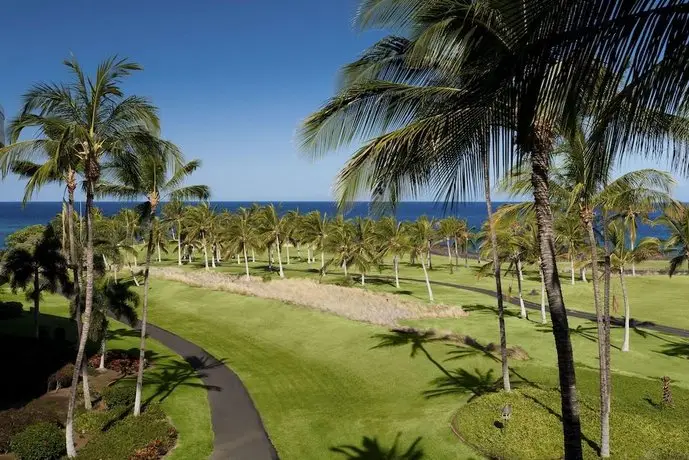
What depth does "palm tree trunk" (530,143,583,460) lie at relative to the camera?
757cm

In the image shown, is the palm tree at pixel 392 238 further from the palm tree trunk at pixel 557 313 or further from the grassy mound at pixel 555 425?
the palm tree trunk at pixel 557 313

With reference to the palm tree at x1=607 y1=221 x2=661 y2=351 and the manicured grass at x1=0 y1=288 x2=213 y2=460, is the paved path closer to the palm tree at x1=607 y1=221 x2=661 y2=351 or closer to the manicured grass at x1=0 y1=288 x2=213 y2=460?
the manicured grass at x1=0 y1=288 x2=213 y2=460

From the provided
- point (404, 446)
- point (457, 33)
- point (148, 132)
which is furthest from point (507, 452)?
point (148, 132)

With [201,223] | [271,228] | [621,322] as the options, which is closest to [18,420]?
[621,322]

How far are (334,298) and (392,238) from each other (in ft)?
46.7

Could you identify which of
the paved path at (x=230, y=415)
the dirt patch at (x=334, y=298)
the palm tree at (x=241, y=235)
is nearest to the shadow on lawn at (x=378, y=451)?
the paved path at (x=230, y=415)

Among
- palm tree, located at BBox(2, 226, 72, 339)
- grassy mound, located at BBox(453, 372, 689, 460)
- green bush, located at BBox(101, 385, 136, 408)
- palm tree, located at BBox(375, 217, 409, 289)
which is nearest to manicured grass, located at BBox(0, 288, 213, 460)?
green bush, located at BBox(101, 385, 136, 408)

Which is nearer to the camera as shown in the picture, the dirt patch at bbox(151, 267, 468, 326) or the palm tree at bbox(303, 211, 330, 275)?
the dirt patch at bbox(151, 267, 468, 326)

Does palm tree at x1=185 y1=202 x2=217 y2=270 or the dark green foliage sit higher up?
palm tree at x1=185 y1=202 x2=217 y2=270

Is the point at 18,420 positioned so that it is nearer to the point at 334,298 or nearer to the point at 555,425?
the point at 555,425

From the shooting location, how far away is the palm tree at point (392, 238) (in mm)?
54938

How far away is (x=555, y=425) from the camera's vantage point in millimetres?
16875

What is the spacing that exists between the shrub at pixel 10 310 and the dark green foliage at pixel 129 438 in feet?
90.0

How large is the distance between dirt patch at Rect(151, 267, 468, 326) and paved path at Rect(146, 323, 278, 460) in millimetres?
13134
